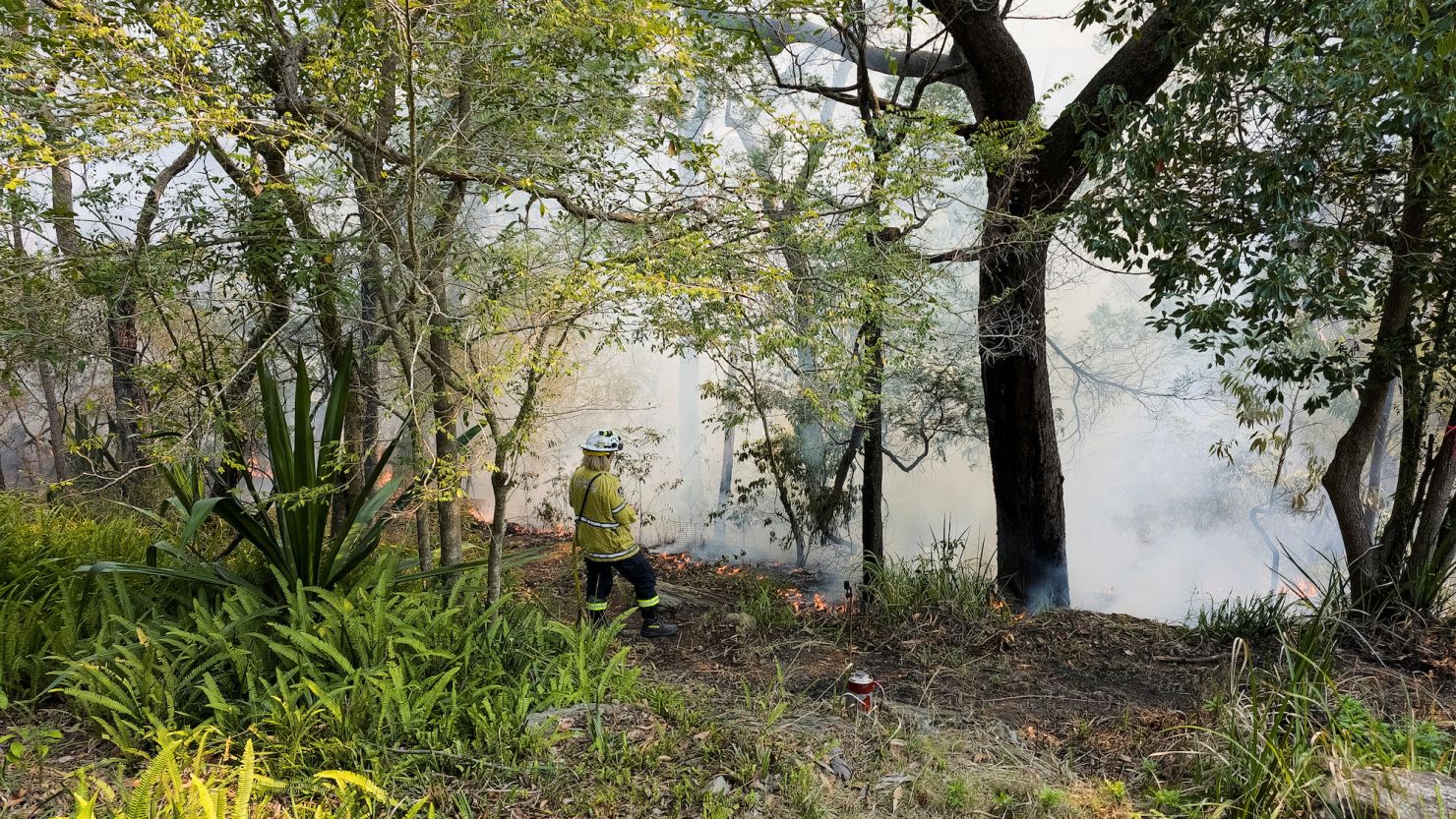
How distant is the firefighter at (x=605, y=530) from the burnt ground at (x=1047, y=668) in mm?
327

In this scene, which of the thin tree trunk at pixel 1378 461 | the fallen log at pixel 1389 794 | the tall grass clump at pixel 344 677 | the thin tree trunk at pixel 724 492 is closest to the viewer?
the fallen log at pixel 1389 794

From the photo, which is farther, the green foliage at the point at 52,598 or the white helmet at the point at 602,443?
the white helmet at the point at 602,443

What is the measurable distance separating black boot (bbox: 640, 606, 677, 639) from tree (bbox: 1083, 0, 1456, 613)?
328 cm

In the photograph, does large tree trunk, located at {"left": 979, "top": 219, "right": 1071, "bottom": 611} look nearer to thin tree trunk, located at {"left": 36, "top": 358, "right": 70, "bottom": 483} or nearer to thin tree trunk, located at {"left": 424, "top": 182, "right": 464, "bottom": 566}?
thin tree trunk, located at {"left": 424, "top": 182, "right": 464, "bottom": 566}

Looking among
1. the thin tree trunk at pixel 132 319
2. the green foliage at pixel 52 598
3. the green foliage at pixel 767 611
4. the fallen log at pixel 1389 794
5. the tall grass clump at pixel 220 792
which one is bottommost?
the green foliage at pixel 767 611

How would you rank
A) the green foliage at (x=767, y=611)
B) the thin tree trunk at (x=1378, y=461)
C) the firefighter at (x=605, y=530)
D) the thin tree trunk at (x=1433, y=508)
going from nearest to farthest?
the thin tree trunk at (x=1433, y=508), the firefighter at (x=605, y=530), the green foliage at (x=767, y=611), the thin tree trunk at (x=1378, y=461)

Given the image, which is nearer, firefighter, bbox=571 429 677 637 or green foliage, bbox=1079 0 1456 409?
green foliage, bbox=1079 0 1456 409

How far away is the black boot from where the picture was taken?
4.85m

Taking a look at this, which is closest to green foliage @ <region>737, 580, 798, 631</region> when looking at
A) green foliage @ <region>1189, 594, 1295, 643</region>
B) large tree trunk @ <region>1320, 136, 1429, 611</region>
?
green foliage @ <region>1189, 594, 1295, 643</region>

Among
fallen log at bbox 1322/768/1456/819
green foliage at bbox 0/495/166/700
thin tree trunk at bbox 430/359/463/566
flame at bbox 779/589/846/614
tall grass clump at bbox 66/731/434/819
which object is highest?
thin tree trunk at bbox 430/359/463/566

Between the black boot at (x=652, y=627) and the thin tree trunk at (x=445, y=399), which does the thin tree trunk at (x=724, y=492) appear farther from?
the thin tree trunk at (x=445, y=399)

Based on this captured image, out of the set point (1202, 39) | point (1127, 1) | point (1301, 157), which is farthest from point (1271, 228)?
point (1127, 1)

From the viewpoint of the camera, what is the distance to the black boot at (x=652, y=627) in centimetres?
485

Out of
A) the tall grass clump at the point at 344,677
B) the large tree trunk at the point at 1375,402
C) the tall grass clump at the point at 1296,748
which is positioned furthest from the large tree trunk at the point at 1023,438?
the tall grass clump at the point at 344,677
